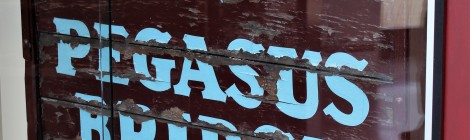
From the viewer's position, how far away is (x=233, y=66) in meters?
1.48

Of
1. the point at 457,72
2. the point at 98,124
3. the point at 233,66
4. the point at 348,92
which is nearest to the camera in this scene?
the point at 457,72

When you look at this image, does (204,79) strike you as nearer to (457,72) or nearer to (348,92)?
(348,92)

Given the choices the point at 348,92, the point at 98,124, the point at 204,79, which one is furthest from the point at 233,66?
the point at 98,124

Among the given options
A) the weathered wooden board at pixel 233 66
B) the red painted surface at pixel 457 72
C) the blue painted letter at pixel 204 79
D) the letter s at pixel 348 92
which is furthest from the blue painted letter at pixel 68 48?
the red painted surface at pixel 457 72

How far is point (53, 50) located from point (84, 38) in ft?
0.36

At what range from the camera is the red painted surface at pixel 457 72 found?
3.92ft

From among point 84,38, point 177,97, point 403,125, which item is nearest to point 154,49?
point 177,97

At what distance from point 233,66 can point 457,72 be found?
0.45m

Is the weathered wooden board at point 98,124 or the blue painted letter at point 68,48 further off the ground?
the blue painted letter at point 68,48

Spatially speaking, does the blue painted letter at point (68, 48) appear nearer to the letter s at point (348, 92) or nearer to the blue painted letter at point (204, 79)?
the blue painted letter at point (204, 79)

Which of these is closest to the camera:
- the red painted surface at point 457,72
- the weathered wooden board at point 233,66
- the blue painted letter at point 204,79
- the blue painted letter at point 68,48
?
the red painted surface at point 457,72

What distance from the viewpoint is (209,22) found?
150 centimetres

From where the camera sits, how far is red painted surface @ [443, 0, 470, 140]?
47.1 inches

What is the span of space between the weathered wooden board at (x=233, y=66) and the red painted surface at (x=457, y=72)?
0.17ft
